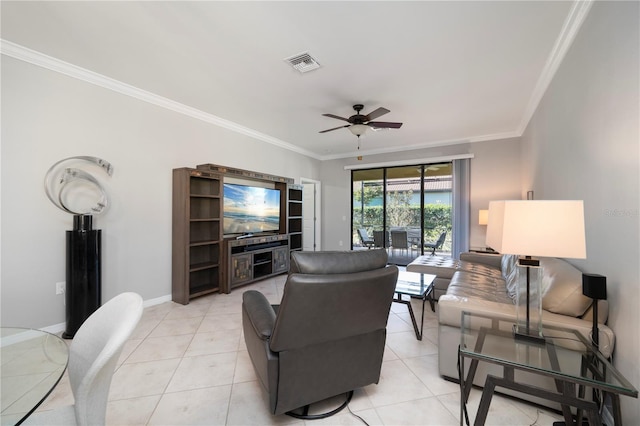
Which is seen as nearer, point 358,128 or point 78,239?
point 78,239

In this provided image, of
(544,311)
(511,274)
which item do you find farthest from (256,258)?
(544,311)

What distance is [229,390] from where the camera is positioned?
70.3 inches

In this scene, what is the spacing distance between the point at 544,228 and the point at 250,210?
3.94 m

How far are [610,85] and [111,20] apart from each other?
3426mm

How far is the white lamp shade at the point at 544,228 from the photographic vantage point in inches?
50.2

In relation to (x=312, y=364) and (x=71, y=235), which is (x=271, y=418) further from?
(x=71, y=235)

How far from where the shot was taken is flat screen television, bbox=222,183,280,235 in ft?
13.4

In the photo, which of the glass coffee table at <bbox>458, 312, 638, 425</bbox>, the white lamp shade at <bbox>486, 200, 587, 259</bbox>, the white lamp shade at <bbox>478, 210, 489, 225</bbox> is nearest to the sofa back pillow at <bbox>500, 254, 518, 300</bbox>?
the glass coffee table at <bbox>458, 312, 638, 425</bbox>

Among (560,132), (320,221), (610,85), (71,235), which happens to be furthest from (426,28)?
(320,221)

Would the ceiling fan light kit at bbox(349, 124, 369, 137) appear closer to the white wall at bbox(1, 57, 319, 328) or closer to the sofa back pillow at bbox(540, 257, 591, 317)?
the white wall at bbox(1, 57, 319, 328)

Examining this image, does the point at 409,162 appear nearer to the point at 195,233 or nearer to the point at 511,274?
the point at 511,274

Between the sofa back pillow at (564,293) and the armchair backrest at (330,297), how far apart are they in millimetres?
1096

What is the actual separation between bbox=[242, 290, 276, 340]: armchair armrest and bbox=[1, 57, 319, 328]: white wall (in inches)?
85.2

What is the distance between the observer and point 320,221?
6.75 meters
